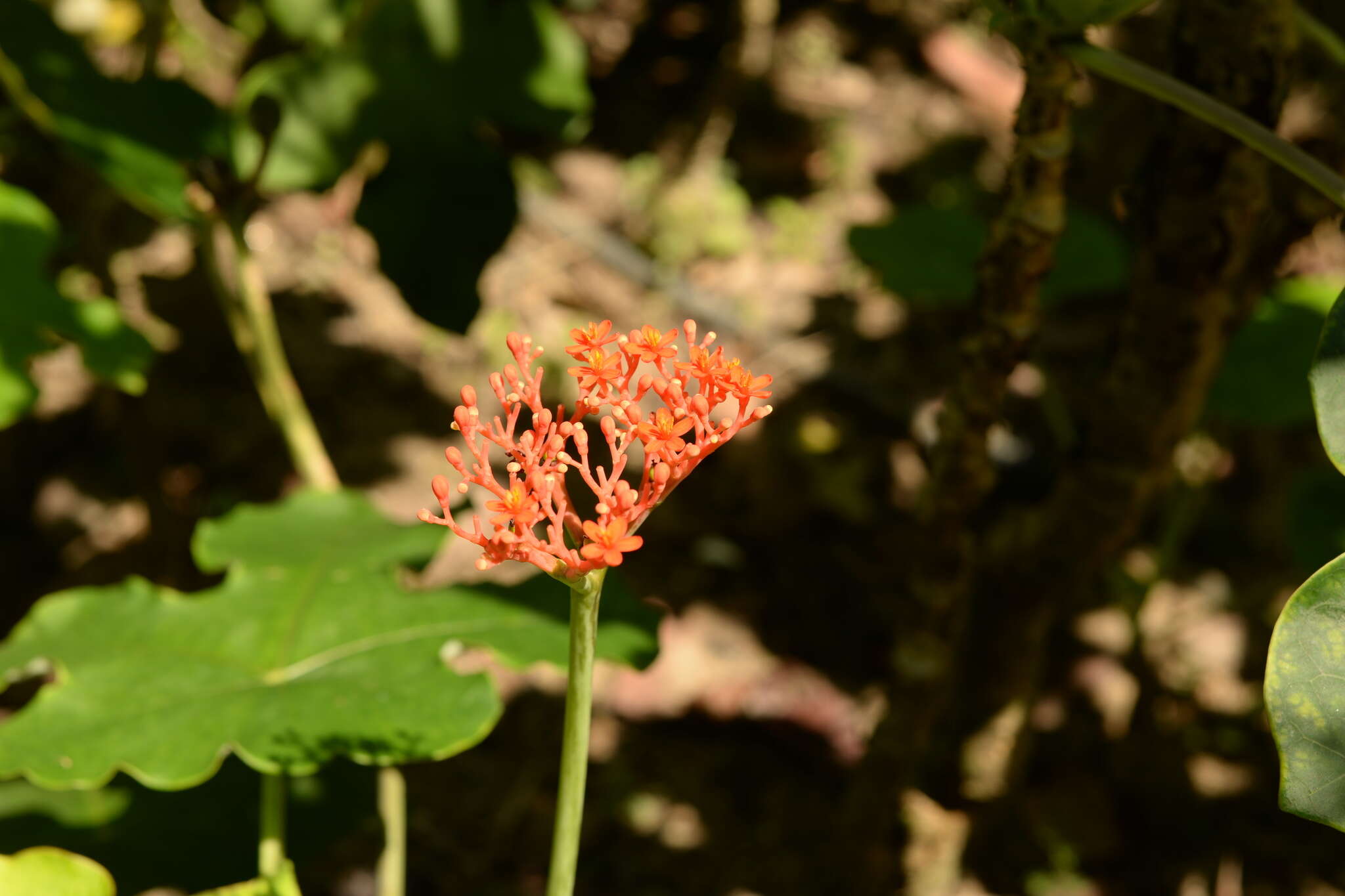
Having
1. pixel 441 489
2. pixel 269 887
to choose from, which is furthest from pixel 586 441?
pixel 269 887

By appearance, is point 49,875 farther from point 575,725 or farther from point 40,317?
point 40,317

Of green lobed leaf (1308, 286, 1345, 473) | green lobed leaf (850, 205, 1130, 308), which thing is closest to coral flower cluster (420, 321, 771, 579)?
green lobed leaf (1308, 286, 1345, 473)

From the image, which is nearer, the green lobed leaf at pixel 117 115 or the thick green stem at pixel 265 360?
the green lobed leaf at pixel 117 115

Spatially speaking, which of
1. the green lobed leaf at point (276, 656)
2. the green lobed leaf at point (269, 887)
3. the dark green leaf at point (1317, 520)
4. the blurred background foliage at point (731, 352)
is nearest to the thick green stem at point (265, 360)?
the blurred background foliage at point (731, 352)

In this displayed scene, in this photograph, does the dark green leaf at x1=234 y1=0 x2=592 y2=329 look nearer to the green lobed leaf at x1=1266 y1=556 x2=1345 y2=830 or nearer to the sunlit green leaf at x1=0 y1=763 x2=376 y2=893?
the sunlit green leaf at x1=0 y1=763 x2=376 y2=893

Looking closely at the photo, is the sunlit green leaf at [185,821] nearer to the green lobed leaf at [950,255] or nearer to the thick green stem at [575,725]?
the thick green stem at [575,725]

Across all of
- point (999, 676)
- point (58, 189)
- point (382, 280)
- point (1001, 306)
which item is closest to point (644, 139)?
point (382, 280)

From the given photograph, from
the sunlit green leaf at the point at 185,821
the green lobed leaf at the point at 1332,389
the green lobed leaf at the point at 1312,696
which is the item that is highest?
the green lobed leaf at the point at 1332,389
